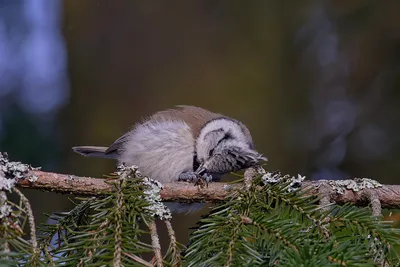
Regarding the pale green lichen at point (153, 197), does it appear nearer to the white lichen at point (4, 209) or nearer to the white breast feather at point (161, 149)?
the white lichen at point (4, 209)

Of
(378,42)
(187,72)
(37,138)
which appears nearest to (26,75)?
(37,138)

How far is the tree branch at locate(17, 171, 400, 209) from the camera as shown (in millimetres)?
1253

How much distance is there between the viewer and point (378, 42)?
3.97m

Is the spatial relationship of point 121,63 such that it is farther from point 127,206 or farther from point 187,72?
point 127,206

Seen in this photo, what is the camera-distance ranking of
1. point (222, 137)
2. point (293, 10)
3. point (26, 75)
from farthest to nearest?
point (293, 10)
point (26, 75)
point (222, 137)

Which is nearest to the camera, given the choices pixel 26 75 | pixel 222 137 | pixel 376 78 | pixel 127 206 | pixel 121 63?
pixel 127 206

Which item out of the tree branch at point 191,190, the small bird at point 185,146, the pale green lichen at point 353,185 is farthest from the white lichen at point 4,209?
the small bird at point 185,146

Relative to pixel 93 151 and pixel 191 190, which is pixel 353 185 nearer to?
pixel 191 190

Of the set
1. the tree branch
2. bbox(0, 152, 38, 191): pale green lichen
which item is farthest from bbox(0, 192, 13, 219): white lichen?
the tree branch

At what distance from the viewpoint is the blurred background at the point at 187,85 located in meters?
3.11

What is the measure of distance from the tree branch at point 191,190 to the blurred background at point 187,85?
1.58 metres

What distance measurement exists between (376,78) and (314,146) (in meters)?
0.76

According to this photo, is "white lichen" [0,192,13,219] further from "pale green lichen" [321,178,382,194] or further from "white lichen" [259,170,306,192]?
"pale green lichen" [321,178,382,194]

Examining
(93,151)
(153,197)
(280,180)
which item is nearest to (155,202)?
(153,197)
